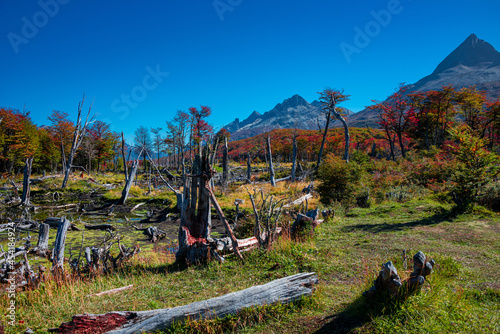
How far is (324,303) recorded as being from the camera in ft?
12.9

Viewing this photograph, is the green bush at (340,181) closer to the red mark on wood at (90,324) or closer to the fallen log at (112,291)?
the fallen log at (112,291)

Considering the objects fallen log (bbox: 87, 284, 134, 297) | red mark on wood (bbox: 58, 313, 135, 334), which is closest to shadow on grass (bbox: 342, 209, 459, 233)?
fallen log (bbox: 87, 284, 134, 297)

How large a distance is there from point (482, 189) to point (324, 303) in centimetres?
870

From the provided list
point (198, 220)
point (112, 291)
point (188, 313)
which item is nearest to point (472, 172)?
point (198, 220)

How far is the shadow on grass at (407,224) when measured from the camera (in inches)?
330

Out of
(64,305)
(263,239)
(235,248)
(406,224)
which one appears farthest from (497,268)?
(64,305)

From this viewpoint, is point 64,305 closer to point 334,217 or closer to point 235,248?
point 235,248

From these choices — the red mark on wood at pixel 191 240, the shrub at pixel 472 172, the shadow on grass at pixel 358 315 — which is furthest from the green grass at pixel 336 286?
the shrub at pixel 472 172

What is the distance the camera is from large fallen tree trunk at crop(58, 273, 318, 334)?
3.39m

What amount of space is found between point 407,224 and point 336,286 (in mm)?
5743

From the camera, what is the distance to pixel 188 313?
3.56 m

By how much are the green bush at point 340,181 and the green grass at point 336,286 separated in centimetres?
568

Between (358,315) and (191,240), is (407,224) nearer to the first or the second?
(358,315)

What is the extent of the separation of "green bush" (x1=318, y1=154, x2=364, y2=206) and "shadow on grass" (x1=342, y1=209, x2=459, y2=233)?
4695 mm
